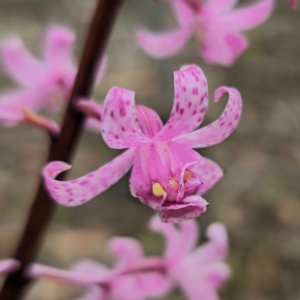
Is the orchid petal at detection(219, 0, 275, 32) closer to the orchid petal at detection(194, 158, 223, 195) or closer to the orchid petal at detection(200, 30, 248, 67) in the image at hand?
the orchid petal at detection(200, 30, 248, 67)

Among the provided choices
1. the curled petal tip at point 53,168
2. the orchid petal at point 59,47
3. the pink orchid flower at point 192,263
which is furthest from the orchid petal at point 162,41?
the curled petal tip at point 53,168

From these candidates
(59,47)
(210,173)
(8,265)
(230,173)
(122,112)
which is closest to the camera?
(122,112)

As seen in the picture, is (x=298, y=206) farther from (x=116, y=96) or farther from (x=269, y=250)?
(x=116, y=96)

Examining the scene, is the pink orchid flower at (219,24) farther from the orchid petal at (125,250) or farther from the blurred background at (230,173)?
the blurred background at (230,173)

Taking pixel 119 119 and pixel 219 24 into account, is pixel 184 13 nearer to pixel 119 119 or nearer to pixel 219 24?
pixel 219 24

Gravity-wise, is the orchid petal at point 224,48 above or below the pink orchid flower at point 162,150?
above

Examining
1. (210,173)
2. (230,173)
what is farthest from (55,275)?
(230,173)
